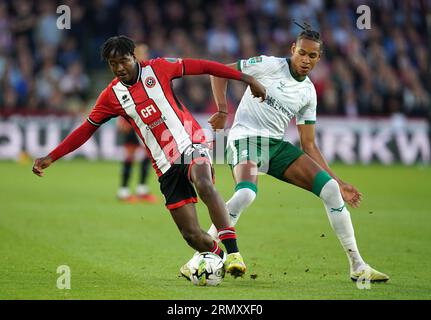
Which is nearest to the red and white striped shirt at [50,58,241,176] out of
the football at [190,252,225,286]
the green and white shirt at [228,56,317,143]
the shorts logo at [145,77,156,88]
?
the shorts logo at [145,77,156,88]

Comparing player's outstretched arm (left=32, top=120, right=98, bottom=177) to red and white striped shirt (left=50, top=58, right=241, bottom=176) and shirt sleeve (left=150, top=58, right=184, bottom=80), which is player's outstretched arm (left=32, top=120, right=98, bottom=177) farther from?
shirt sleeve (left=150, top=58, right=184, bottom=80)

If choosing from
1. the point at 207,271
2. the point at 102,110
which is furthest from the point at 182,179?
the point at 102,110

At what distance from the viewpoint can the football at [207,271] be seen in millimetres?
7641

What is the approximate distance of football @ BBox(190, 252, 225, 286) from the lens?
7.64 metres

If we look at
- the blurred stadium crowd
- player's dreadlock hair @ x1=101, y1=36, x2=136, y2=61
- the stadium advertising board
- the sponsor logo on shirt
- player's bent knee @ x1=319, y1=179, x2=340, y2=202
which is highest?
the blurred stadium crowd

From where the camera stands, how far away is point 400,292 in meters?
7.45

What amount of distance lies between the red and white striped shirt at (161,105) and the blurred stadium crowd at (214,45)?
1438 centimetres

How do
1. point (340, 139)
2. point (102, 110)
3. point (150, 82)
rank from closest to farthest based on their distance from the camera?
point (150, 82) < point (102, 110) < point (340, 139)

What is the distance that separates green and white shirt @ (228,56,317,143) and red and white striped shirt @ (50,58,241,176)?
97cm

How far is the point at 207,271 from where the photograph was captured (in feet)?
25.1

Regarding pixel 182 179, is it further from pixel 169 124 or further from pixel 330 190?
pixel 330 190

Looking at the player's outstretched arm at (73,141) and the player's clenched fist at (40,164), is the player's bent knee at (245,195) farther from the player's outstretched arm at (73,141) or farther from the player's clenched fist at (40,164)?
the player's clenched fist at (40,164)

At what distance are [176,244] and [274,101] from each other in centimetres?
269

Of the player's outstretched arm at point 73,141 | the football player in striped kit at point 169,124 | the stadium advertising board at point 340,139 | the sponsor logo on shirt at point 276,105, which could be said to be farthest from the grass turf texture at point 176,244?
the stadium advertising board at point 340,139
